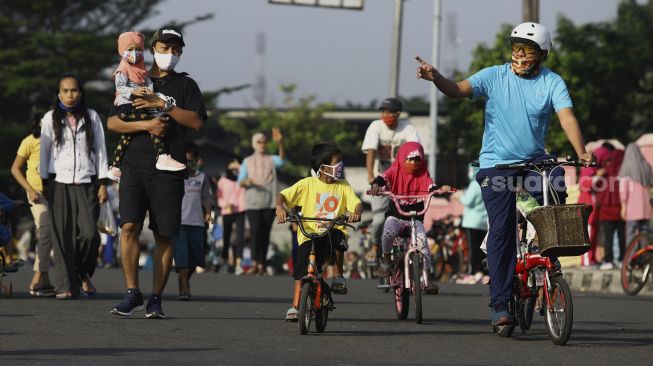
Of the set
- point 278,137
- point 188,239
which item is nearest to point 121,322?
point 188,239

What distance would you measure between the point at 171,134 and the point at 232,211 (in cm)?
1416

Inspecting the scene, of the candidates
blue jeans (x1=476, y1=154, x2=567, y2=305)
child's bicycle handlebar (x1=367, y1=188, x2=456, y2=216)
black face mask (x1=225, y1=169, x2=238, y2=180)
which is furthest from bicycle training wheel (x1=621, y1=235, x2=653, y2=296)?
black face mask (x1=225, y1=169, x2=238, y2=180)

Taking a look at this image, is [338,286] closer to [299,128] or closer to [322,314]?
[322,314]

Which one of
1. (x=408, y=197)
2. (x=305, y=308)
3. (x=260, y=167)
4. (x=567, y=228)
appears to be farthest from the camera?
(x=260, y=167)

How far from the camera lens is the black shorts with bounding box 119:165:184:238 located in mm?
11406

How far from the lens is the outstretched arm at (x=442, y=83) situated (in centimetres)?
996

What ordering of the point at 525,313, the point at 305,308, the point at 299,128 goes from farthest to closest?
the point at 299,128 < the point at 525,313 < the point at 305,308

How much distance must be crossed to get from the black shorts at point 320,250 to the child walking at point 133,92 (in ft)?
3.66

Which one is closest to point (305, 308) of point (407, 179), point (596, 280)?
point (407, 179)

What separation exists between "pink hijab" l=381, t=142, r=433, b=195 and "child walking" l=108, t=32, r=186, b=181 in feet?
10.2

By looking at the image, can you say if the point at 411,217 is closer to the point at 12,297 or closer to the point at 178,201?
the point at 178,201

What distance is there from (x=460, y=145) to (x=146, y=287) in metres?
50.9

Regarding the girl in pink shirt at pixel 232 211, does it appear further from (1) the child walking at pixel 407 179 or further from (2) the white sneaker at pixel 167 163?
(2) the white sneaker at pixel 167 163

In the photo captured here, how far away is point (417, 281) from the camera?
1215 centimetres
